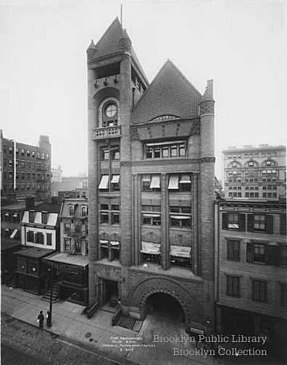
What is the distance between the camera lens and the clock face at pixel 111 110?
16.6 metres

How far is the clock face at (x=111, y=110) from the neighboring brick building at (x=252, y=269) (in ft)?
40.8

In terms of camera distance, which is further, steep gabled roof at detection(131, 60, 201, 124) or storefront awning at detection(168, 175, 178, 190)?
steep gabled roof at detection(131, 60, 201, 124)

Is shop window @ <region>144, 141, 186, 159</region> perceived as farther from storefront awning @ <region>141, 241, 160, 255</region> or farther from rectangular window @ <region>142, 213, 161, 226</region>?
storefront awning @ <region>141, 241, 160, 255</region>

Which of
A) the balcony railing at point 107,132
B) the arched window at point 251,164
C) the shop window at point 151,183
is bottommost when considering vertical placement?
the shop window at point 151,183

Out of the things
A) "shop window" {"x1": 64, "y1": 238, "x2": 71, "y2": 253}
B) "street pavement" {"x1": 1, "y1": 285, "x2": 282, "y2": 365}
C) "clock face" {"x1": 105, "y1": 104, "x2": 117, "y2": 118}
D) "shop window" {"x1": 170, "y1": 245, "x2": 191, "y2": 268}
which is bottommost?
"street pavement" {"x1": 1, "y1": 285, "x2": 282, "y2": 365}

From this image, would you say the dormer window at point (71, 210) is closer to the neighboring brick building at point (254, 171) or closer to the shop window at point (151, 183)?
the shop window at point (151, 183)

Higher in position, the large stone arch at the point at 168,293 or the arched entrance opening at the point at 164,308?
the large stone arch at the point at 168,293

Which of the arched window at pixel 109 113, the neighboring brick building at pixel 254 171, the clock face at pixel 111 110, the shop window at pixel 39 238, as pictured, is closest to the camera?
the arched window at pixel 109 113

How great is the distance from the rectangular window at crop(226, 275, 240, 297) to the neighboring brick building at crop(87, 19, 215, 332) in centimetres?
136

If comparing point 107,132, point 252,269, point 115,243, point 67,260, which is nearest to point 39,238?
point 67,260

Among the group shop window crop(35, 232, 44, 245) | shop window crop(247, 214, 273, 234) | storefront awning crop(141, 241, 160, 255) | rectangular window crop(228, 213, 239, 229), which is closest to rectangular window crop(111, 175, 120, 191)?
storefront awning crop(141, 241, 160, 255)

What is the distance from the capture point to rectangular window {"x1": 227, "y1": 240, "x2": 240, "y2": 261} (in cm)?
1313

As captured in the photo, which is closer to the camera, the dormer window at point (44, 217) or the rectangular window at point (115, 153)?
the rectangular window at point (115, 153)

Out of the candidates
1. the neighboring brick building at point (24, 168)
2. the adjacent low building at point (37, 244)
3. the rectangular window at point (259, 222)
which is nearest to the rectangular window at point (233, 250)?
the rectangular window at point (259, 222)
